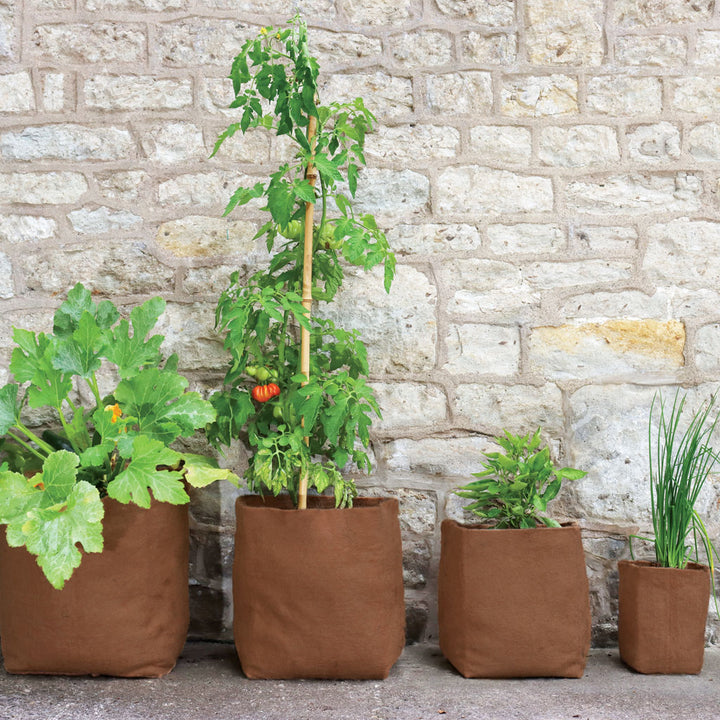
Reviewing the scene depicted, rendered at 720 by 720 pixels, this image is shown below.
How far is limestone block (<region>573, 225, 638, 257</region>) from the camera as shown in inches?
80.1

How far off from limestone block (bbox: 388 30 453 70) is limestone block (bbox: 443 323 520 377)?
0.82 metres

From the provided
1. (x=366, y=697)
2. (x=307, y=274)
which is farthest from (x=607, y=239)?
(x=366, y=697)

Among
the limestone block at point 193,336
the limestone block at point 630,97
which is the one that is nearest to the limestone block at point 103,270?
the limestone block at point 193,336

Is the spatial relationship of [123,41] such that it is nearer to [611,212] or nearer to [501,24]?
[501,24]

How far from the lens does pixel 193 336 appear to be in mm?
2057

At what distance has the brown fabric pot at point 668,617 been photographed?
5.58ft

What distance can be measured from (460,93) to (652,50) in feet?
1.92

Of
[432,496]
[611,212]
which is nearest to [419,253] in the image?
[611,212]

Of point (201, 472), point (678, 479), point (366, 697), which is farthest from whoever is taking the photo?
point (678, 479)

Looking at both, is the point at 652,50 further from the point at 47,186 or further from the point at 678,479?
the point at 47,186

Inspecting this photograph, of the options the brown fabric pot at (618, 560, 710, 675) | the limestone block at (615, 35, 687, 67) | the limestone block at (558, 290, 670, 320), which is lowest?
the brown fabric pot at (618, 560, 710, 675)

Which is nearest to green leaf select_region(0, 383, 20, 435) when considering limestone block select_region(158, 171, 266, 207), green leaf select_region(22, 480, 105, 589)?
green leaf select_region(22, 480, 105, 589)

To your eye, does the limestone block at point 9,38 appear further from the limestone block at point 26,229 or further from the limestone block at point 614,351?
the limestone block at point 614,351

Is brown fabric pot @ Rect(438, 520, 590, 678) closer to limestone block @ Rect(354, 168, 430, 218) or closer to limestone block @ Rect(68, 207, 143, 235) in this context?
limestone block @ Rect(354, 168, 430, 218)
